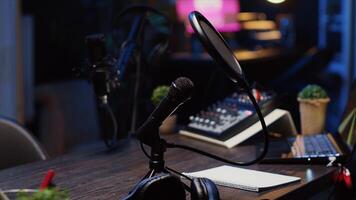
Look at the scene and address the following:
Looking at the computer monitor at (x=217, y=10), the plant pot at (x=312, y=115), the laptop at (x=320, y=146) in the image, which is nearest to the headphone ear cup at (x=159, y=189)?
the laptop at (x=320, y=146)

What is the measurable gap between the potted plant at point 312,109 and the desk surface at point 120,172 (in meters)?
0.28

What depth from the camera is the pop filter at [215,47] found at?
1110 millimetres

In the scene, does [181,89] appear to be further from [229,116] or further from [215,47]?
[229,116]

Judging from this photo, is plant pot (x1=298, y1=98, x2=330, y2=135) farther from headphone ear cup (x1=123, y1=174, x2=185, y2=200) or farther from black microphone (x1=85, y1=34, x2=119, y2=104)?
headphone ear cup (x1=123, y1=174, x2=185, y2=200)

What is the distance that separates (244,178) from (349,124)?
596 millimetres

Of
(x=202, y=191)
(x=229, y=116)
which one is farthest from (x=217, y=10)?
A: (x=202, y=191)

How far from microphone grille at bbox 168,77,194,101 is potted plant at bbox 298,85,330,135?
35.0 inches

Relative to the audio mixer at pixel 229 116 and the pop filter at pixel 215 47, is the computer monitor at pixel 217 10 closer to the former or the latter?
the audio mixer at pixel 229 116

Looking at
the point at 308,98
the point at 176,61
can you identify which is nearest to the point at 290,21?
the point at 176,61

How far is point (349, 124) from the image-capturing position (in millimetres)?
1775

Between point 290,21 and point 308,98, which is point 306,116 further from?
point 290,21

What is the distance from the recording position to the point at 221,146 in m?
1.77

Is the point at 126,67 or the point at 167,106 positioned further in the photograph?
the point at 126,67

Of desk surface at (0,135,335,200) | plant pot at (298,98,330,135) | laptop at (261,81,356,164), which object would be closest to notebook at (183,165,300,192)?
desk surface at (0,135,335,200)
